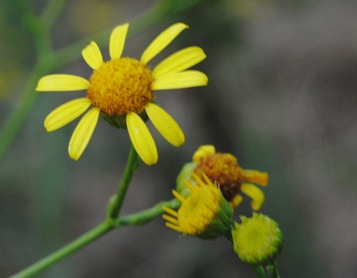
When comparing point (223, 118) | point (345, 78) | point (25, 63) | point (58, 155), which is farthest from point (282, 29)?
point (58, 155)

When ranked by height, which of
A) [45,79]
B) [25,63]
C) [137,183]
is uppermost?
[25,63]

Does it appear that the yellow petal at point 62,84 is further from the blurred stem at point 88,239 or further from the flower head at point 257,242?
the flower head at point 257,242

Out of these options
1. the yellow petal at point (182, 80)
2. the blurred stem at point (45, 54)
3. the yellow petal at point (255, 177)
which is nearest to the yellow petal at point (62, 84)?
the yellow petal at point (182, 80)

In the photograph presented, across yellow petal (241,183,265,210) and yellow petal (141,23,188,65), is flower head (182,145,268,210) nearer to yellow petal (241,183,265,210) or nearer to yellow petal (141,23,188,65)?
yellow petal (241,183,265,210)

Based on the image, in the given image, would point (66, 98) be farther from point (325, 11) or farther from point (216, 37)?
point (325, 11)

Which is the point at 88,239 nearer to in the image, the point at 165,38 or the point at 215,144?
the point at 165,38

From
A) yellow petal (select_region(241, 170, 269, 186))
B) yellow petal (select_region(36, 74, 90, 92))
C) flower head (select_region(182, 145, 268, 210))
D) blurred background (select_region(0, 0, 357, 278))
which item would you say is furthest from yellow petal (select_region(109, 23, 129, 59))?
blurred background (select_region(0, 0, 357, 278))

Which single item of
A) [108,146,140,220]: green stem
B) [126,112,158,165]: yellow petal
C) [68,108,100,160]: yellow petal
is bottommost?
[108,146,140,220]: green stem
